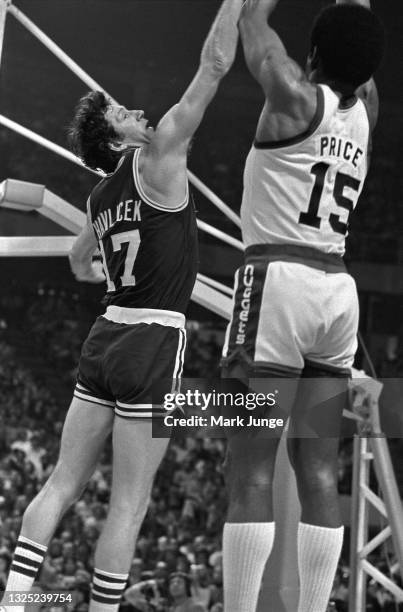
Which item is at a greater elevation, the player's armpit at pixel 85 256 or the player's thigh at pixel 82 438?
the player's armpit at pixel 85 256

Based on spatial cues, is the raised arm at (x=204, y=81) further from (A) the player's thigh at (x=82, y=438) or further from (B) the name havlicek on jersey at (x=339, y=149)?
(A) the player's thigh at (x=82, y=438)

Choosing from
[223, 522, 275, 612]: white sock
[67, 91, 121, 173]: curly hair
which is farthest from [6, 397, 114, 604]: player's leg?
[67, 91, 121, 173]: curly hair

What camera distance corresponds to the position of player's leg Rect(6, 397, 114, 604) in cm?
319

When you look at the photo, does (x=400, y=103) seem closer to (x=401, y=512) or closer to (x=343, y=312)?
(x=401, y=512)

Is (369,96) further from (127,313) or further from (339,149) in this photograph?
(127,313)

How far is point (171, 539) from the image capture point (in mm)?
11148

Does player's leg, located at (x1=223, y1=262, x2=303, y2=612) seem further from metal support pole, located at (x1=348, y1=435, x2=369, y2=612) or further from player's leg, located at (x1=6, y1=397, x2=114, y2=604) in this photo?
metal support pole, located at (x1=348, y1=435, x2=369, y2=612)

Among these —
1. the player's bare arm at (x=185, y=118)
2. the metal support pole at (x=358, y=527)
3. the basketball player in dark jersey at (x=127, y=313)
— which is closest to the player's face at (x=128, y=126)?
the basketball player in dark jersey at (x=127, y=313)

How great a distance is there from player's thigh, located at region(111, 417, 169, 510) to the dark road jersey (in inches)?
17.4

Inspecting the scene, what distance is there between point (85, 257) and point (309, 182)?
123 centimetres

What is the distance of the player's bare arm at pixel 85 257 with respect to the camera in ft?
12.0

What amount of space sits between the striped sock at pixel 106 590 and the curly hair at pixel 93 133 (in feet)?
4.71

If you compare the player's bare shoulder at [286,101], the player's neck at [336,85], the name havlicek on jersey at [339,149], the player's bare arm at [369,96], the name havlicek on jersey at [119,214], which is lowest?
the name havlicek on jersey at [119,214]

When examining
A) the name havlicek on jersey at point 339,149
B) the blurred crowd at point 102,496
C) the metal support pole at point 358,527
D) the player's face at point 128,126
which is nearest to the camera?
the name havlicek on jersey at point 339,149
